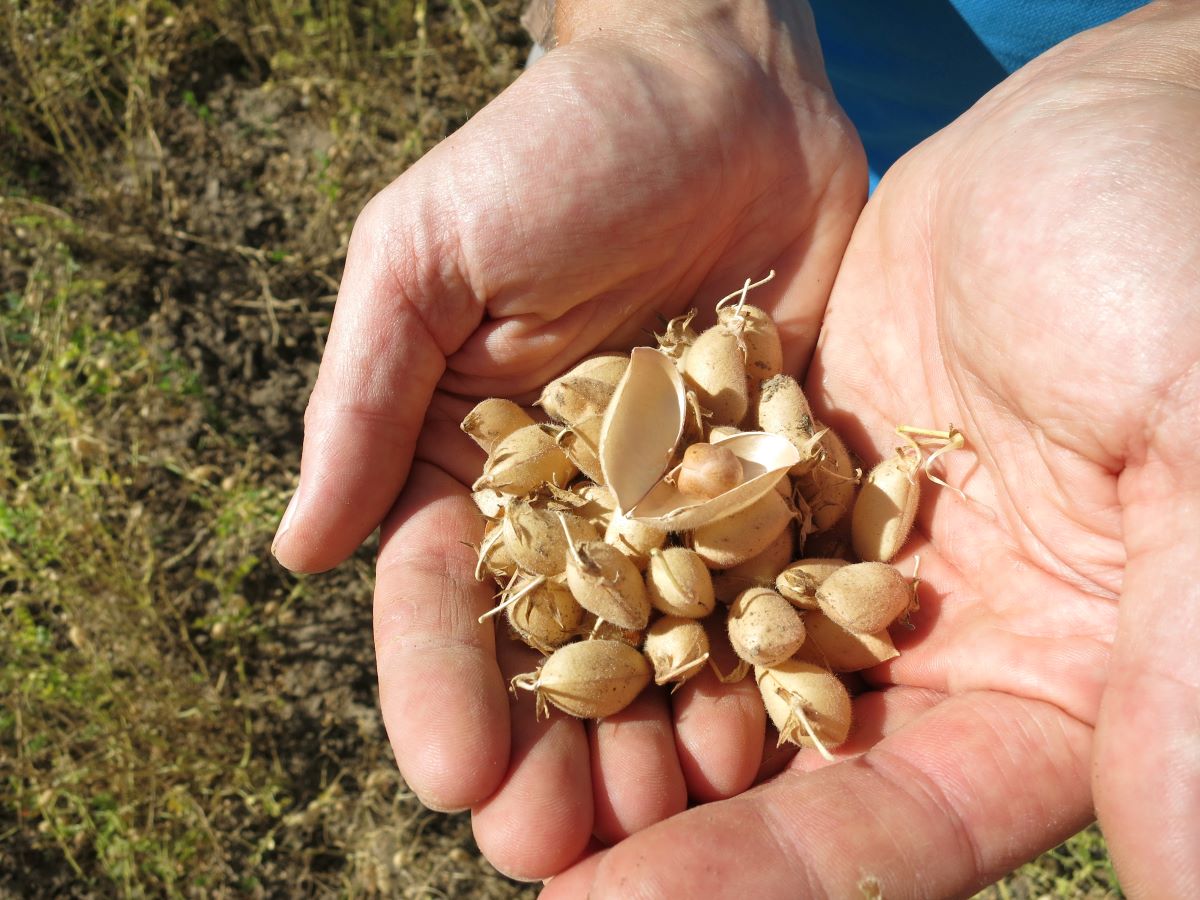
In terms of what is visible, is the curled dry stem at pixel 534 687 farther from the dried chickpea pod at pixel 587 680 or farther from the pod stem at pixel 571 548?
the pod stem at pixel 571 548

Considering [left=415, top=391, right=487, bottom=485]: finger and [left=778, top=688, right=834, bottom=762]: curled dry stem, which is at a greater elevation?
[left=415, top=391, right=487, bottom=485]: finger

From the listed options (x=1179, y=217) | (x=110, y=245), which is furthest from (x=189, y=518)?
(x=1179, y=217)

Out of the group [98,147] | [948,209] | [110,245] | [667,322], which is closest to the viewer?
[948,209]

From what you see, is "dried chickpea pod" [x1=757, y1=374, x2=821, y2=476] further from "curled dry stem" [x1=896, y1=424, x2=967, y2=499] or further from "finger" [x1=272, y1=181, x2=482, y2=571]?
"finger" [x1=272, y1=181, x2=482, y2=571]

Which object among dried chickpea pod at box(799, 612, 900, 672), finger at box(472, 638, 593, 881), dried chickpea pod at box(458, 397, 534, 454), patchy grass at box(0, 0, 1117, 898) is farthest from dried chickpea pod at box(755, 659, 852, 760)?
patchy grass at box(0, 0, 1117, 898)

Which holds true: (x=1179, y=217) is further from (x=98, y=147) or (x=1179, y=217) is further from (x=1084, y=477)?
(x=98, y=147)

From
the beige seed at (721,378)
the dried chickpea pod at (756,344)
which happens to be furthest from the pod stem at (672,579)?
the dried chickpea pod at (756,344)

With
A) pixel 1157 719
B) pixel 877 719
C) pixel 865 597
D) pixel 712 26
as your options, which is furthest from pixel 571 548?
pixel 712 26
